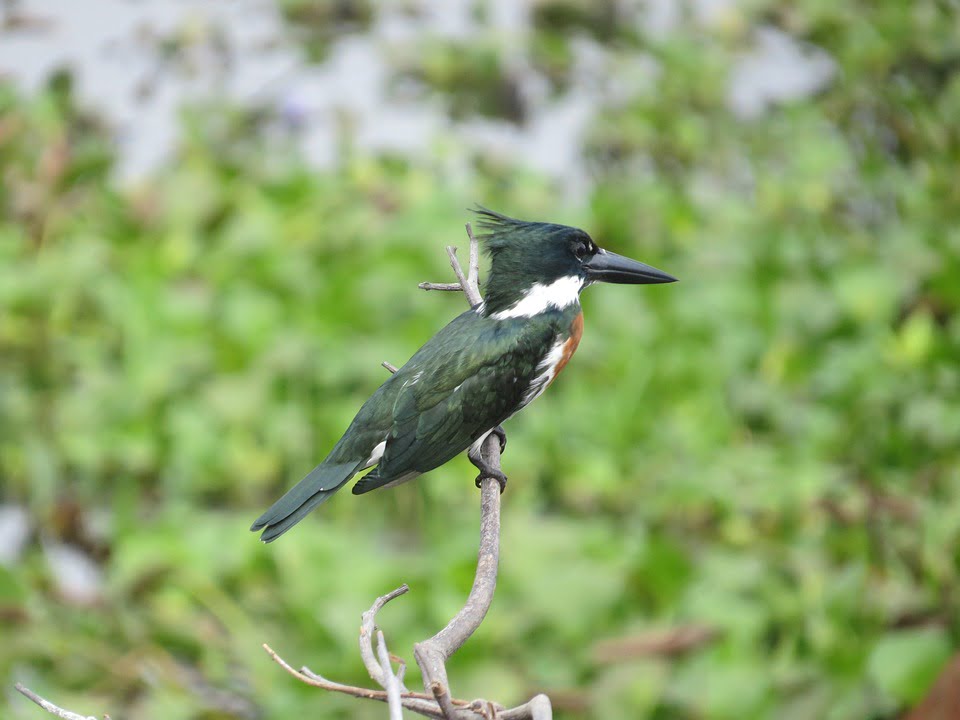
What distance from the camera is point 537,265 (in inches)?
37.8

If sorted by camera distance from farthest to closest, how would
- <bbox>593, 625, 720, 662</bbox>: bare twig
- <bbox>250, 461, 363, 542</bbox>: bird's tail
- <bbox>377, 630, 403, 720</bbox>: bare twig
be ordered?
<bbox>593, 625, 720, 662</bbox>: bare twig
<bbox>250, 461, 363, 542</bbox>: bird's tail
<bbox>377, 630, 403, 720</bbox>: bare twig

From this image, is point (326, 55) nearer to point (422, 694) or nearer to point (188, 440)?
point (188, 440)

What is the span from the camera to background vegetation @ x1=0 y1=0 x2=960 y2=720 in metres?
2.84

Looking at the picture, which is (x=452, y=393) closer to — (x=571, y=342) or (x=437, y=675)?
(x=571, y=342)

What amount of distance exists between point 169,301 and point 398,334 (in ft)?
2.46

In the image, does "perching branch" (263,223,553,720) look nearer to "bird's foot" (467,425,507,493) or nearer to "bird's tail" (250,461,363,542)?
"bird's tail" (250,461,363,542)

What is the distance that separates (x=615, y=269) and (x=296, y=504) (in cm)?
33

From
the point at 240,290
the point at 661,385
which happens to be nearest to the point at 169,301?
the point at 240,290

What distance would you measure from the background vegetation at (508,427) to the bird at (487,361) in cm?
188

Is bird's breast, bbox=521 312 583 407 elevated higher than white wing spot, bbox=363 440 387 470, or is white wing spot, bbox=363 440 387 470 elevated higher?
bird's breast, bbox=521 312 583 407

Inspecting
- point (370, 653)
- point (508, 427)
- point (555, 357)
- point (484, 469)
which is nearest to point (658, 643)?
point (508, 427)

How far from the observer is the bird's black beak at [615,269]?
94 centimetres

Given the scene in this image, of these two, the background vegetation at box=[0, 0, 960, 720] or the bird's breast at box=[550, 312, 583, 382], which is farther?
the background vegetation at box=[0, 0, 960, 720]

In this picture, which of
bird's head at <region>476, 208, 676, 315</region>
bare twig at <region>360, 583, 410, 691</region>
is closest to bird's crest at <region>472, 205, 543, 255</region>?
bird's head at <region>476, 208, 676, 315</region>
